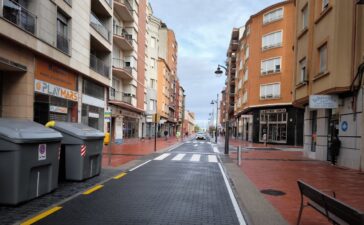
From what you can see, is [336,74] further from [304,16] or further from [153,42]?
[153,42]

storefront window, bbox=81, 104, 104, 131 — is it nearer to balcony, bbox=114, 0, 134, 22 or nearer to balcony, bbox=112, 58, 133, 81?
balcony, bbox=112, 58, 133, 81

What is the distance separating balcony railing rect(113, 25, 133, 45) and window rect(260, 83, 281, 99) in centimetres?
1760

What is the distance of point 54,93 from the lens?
19578 millimetres

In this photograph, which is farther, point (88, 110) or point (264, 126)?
point (264, 126)

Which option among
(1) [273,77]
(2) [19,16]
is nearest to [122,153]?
(2) [19,16]

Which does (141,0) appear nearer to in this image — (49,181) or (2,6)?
(2,6)

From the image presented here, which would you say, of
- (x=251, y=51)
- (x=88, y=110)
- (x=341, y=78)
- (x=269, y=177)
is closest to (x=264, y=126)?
(x=251, y=51)

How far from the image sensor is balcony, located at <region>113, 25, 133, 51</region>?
35.0 metres

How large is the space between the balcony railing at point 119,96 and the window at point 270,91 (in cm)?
1672

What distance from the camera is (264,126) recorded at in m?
45.3

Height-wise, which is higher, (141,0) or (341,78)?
(141,0)

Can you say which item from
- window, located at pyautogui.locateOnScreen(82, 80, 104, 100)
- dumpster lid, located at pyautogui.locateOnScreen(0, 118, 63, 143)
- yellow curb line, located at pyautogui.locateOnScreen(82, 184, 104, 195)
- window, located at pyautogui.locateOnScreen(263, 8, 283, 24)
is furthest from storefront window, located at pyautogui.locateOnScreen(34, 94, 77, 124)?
window, located at pyautogui.locateOnScreen(263, 8, 283, 24)

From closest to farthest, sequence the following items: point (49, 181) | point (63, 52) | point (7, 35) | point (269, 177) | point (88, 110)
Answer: point (49, 181) < point (269, 177) < point (7, 35) < point (63, 52) < point (88, 110)

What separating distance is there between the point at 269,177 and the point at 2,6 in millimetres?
12078
